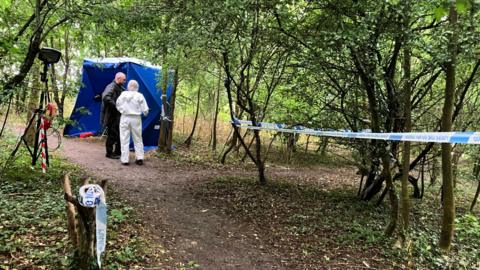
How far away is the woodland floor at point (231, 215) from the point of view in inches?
165

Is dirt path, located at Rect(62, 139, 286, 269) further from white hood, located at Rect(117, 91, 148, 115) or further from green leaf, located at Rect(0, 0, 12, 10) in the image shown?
green leaf, located at Rect(0, 0, 12, 10)

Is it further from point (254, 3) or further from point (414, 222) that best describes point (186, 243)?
point (414, 222)

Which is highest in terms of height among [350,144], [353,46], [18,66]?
[353,46]

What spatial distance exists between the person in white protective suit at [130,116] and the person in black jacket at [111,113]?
0.41 metres

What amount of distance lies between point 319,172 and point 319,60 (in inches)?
234

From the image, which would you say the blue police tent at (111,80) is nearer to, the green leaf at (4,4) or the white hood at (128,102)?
the white hood at (128,102)

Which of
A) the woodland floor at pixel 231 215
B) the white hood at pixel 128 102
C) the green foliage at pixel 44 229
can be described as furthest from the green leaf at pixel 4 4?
the white hood at pixel 128 102

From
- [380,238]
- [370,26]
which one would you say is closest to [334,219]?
[380,238]

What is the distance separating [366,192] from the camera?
289 inches

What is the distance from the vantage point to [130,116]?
7965 millimetres

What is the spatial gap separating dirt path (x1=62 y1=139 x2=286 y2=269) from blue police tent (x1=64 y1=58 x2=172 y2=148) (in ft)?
8.13

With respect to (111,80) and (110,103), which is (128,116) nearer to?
(110,103)

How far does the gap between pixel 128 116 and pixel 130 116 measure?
0.14 ft

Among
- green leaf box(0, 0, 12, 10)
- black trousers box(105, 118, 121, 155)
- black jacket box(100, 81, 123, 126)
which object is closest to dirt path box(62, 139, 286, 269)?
black trousers box(105, 118, 121, 155)
